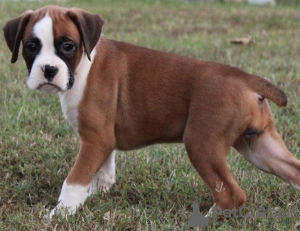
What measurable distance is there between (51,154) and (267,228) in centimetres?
211

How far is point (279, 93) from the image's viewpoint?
15.0ft

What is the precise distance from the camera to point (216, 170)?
441 cm

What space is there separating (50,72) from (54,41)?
21 centimetres

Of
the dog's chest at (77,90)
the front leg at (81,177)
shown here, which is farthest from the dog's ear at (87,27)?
the front leg at (81,177)

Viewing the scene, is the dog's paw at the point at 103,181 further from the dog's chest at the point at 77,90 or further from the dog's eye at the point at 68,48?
the dog's eye at the point at 68,48

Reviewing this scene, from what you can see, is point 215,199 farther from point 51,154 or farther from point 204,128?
point 51,154

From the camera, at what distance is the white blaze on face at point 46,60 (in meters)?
4.37

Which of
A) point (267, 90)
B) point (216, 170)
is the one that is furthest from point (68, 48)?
point (267, 90)

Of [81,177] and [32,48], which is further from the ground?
[32,48]

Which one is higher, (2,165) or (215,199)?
(215,199)

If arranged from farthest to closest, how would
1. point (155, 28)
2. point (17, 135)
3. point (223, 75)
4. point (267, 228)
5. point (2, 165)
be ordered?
1. point (155, 28)
2. point (17, 135)
3. point (2, 165)
4. point (223, 75)
5. point (267, 228)

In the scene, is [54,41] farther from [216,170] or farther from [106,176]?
[216,170]

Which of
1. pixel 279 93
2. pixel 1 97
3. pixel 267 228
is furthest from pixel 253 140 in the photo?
pixel 1 97

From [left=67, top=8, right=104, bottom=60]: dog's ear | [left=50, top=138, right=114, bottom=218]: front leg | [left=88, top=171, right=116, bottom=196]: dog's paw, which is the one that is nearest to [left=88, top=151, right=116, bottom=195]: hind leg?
[left=88, top=171, right=116, bottom=196]: dog's paw
